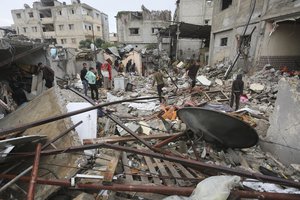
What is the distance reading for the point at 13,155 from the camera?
249 centimetres

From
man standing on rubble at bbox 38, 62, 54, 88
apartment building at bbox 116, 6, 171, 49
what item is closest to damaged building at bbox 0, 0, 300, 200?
man standing on rubble at bbox 38, 62, 54, 88

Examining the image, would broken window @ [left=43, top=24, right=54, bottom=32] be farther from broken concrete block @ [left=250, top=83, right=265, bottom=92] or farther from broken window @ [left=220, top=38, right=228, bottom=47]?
broken concrete block @ [left=250, top=83, right=265, bottom=92]

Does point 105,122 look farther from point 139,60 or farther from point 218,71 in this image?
point 139,60

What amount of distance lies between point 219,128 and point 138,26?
26.1 m

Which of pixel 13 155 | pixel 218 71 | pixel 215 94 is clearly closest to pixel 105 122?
pixel 13 155

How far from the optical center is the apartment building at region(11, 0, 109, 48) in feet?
101

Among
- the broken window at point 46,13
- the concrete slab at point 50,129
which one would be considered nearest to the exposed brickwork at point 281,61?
the concrete slab at point 50,129

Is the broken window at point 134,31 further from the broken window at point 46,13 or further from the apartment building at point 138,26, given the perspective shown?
the broken window at point 46,13

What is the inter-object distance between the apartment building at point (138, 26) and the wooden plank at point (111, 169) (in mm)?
25137

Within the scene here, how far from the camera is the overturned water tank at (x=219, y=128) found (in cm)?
287

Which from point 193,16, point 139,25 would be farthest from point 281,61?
point 139,25

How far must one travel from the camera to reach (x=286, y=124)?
128 inches

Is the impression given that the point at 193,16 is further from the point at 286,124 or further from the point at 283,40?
the point at 286,124

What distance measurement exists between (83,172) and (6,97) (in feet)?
17.3
